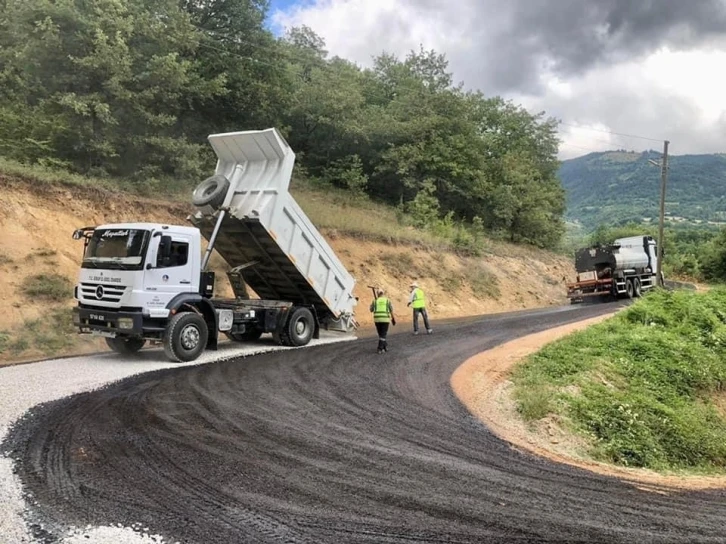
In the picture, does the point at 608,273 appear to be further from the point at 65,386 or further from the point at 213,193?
the point at 65,386

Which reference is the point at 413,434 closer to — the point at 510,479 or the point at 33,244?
the point at 510,479

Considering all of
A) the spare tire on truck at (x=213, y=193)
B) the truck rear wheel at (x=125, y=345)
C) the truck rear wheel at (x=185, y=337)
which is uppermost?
the spare tire on truck at (x=213, y=193)

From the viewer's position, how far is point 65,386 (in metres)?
8.18

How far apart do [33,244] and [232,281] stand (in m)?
5.17

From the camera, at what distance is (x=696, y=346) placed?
14.0m

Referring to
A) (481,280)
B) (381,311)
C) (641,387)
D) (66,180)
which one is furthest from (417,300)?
(481,280)

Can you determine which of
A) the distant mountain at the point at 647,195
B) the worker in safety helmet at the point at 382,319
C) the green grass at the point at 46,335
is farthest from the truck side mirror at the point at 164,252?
the distant mountain at the point at 647,195

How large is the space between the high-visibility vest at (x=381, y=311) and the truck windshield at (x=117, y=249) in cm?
524

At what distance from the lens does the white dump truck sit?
32.9 ft

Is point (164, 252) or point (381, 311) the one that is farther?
point (381, 311)

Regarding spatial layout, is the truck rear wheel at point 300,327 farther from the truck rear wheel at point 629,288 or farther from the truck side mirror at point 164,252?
the truck rear wheel at point 629,288

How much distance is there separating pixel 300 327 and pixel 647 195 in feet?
492

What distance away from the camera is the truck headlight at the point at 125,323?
32.1 feet

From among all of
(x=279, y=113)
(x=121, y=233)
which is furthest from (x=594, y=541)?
(x=279, y=113)
